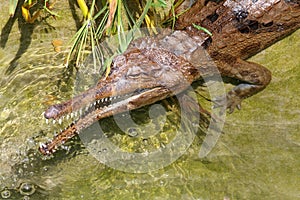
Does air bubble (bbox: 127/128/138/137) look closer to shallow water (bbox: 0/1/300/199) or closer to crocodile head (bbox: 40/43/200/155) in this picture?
shallow water (bbox: 0/1/300/199)

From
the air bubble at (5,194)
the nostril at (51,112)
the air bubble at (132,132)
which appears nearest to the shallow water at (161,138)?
the air bubble at (5,194)

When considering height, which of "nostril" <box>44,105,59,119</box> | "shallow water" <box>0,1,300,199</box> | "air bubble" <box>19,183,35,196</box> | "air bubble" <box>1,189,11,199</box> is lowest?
"air bubble" <box>1,189,11,199</box>

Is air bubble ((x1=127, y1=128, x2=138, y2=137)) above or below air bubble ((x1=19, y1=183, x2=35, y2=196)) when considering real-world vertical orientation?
above

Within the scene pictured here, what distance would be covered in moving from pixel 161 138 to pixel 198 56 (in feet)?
2.25

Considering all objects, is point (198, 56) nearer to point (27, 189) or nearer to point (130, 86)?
point (130, 86)

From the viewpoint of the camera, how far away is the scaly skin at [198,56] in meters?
3.98

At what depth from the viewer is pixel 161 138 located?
4266 millimetres

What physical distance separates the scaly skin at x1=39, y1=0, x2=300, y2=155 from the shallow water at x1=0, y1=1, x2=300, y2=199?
0.20m

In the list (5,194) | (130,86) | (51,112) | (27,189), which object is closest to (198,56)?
(130,86)

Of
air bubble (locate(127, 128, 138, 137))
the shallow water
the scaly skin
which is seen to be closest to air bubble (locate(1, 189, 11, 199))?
the shallow water

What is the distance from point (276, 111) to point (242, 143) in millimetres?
406

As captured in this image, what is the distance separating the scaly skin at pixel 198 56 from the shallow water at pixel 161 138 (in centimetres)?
20

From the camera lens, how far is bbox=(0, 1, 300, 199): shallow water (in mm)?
3951

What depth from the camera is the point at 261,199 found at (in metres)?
3.88
